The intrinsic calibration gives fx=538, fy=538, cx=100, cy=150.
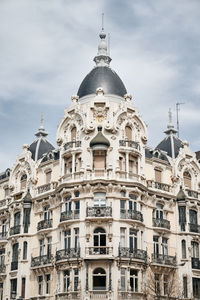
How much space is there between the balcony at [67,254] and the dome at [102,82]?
16.7 m

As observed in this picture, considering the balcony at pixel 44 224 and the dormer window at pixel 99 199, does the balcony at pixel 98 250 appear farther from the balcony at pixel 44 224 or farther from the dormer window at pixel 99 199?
the balcony at pixel 44 224

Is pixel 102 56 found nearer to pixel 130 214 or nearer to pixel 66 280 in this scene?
pixel 130 214

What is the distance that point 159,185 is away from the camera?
179 ft

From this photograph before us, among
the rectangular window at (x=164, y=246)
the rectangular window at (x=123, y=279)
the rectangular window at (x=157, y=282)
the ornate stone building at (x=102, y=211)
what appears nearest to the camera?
the rectangular window at (x=123, y=279)

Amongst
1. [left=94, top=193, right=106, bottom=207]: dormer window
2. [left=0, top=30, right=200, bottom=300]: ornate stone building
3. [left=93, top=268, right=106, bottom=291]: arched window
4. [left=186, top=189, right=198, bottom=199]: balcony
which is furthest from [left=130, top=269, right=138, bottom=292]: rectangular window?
[left=186, top=189, right=198, bottom=199]: balcony

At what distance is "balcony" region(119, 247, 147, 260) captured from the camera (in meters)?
48.1

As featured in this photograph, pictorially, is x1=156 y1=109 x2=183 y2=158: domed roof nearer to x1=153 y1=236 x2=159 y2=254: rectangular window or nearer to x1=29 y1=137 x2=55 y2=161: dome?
x1=153 y1=236 x2=159 y2=254: rectangular window

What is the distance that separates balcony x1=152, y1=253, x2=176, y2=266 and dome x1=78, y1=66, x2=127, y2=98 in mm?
17088

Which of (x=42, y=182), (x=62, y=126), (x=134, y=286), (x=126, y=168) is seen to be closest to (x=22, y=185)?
(x=42, y=182)

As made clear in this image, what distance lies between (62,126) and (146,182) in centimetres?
1042

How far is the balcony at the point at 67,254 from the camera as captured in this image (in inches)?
1902

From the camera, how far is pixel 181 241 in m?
54.1

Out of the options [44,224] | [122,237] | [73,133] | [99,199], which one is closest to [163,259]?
[122,237]

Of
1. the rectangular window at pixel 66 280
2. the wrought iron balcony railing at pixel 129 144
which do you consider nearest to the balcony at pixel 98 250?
the rectangular window at pixel 66 280
